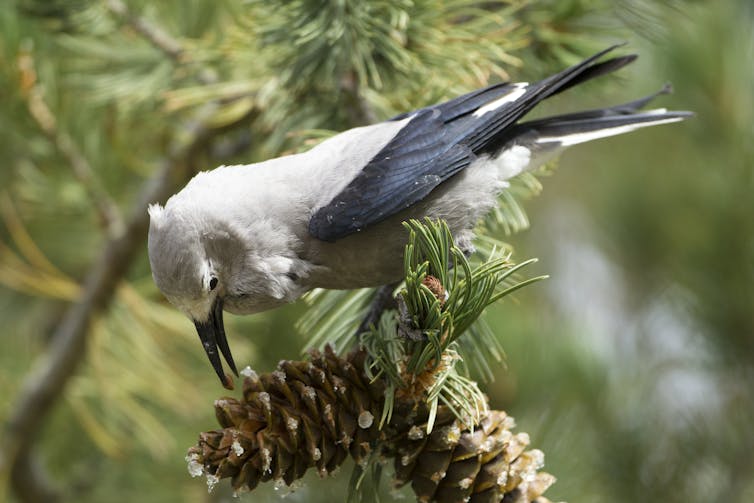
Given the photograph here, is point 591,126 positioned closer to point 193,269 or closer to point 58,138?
point 193,269

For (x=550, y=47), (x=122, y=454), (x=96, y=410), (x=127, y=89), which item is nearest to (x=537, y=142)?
(x=550, y=47)

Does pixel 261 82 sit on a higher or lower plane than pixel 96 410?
higher

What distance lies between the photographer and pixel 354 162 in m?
1.97

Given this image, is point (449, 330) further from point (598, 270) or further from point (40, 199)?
point (598, 270)

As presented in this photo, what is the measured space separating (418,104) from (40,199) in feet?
5.26

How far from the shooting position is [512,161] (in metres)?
2.15

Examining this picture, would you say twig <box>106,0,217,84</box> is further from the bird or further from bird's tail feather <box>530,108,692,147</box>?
bird's tail feather <box>530,108,692,147</box>

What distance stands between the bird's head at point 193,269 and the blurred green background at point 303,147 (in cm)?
39

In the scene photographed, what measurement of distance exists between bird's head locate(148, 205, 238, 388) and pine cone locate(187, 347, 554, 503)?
26 centimetres

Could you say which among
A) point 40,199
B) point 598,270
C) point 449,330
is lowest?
point 598,270

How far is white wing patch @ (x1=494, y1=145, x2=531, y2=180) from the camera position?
6.99ft

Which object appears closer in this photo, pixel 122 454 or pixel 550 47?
pixel 550 47

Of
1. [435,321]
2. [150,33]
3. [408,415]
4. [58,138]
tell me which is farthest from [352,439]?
[58,138]

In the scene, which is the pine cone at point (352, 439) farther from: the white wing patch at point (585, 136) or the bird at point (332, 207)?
the white wing patch at point (585, 136)
